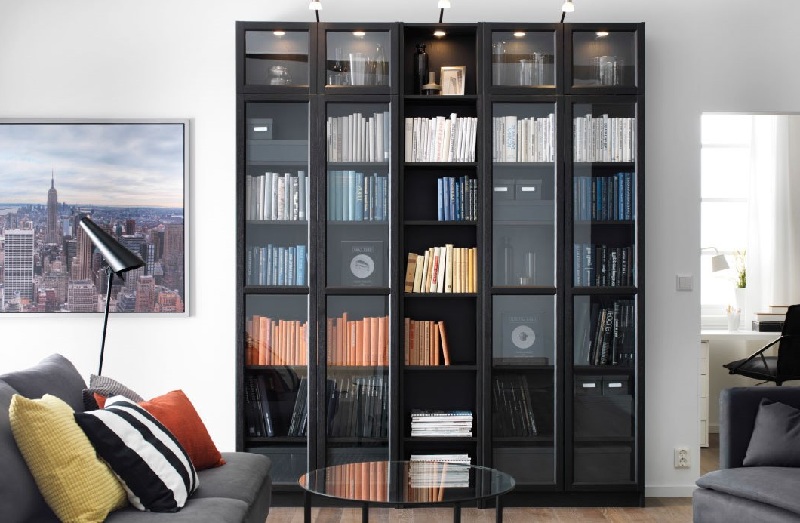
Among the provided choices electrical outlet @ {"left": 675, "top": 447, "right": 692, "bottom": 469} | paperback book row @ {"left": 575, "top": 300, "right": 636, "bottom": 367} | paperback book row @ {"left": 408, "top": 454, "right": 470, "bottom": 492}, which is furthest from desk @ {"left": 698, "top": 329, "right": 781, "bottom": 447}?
paperback book row @ {"left": 408, "top": 454, "right": 470, "bottom": 492}

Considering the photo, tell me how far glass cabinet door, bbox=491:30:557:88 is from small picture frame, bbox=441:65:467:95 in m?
0.19

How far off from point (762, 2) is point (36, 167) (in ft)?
13.3

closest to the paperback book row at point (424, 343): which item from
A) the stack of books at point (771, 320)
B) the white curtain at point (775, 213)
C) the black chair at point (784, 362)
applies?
the black chair at point (784, 362)

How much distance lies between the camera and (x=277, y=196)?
4.53 metres

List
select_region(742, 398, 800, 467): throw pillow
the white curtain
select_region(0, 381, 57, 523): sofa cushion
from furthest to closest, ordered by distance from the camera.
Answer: the white curtain < select_region(742, 398, 800, 467): throw pillow < select_region(0, 381, 57, 523): sofa cushion

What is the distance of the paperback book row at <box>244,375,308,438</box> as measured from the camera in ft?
14.8

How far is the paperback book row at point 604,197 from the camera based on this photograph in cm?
452

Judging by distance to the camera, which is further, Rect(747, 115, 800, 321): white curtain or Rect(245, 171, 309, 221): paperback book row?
Rect(747, 115, 800, 321): white curtain

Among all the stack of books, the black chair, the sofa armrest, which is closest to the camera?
the sofa armrest

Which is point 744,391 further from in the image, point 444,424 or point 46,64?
point 46,64

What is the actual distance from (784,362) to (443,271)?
2.41 meters

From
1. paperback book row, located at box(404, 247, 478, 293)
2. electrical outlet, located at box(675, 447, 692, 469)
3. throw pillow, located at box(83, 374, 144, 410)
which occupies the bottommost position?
electrical outlet, located at box(675, 447, 692, 469)

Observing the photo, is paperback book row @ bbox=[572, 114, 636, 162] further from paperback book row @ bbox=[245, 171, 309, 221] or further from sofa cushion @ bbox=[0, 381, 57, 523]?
sofa cushion @ bbox=[0, 381, 57, 523]

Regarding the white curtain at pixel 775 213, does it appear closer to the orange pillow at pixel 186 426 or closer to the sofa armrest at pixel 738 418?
the sofa armrest at pixel 738 418
